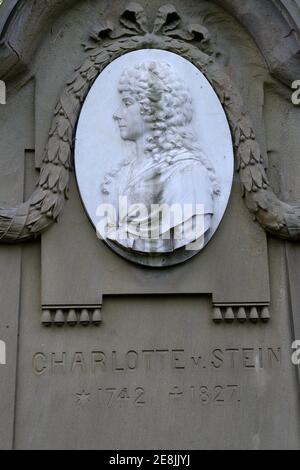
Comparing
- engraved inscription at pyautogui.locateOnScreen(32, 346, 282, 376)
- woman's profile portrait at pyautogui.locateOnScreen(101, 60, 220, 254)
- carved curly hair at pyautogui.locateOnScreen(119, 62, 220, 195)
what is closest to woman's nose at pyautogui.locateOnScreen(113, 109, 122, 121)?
woman's profile portrait at pyautogui.locateOnScreen(101, 60, 220, 254)

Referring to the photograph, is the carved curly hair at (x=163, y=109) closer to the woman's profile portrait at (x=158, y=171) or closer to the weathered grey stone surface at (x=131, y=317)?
the woman's profile portrait at (x=158, y=171)

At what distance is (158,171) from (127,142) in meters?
0.39

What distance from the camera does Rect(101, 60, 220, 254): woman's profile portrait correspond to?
6.77 meters

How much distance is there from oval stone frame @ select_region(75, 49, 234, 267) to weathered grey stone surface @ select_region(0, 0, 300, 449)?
111mm

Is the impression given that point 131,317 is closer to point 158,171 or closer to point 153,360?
point 153,360

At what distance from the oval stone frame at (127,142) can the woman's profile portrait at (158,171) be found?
50mm

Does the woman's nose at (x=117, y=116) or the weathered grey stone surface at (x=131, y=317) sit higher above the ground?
the woman's nose at (x=117, y=116)

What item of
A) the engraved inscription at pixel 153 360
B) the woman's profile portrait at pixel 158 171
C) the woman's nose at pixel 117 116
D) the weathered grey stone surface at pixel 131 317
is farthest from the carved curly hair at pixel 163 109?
the engraved inscription at pixel 153 360

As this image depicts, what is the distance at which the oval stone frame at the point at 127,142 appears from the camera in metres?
6.84

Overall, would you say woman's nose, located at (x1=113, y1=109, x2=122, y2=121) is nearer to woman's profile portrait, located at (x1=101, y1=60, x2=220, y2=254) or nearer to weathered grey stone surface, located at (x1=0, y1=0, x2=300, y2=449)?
woman's profile portrait, located at (x1=101, y1=60, x2=220, y2=254)

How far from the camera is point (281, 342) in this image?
22.4 ft

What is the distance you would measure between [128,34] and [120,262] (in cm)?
201
